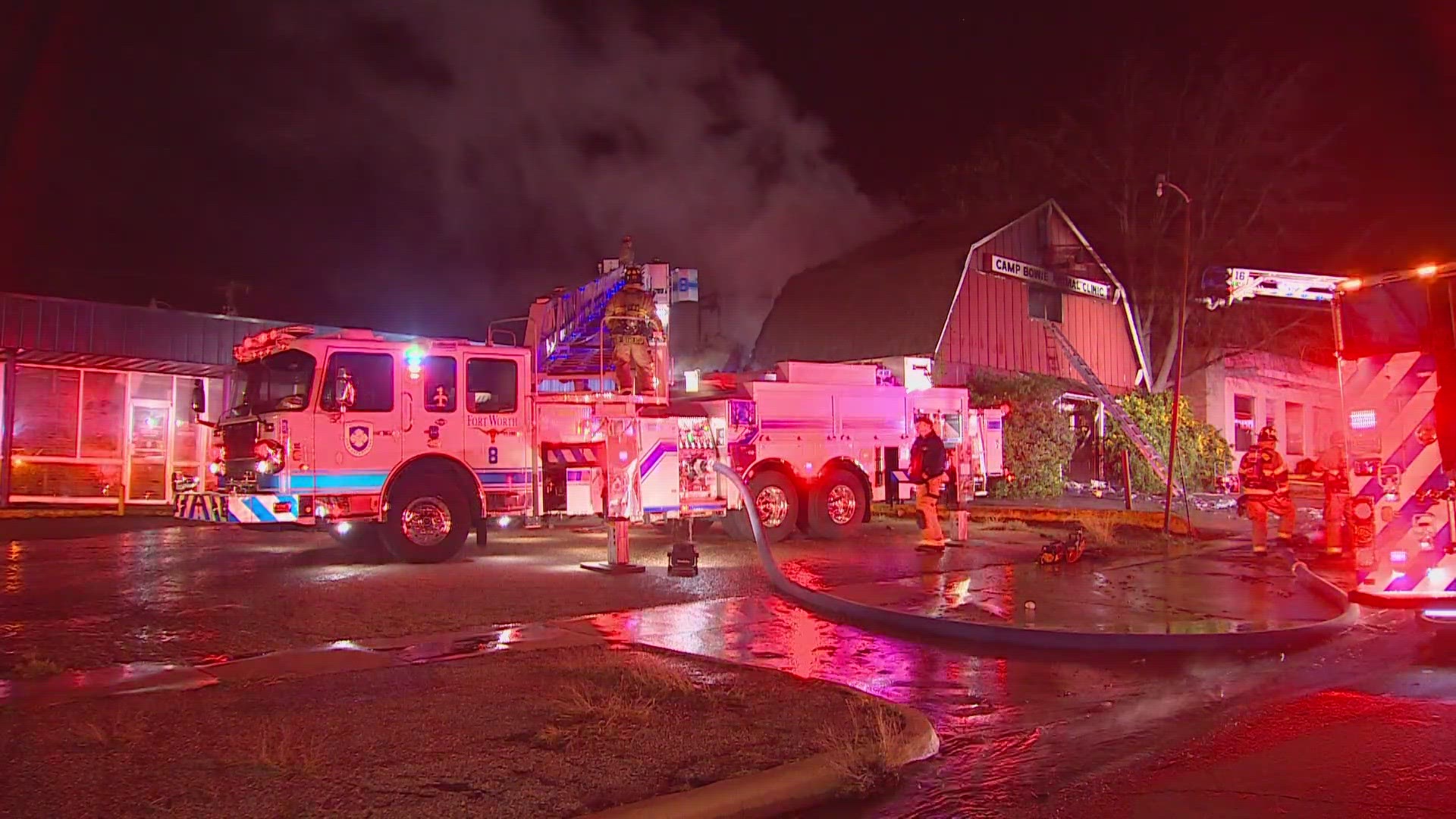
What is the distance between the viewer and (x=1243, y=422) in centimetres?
3166

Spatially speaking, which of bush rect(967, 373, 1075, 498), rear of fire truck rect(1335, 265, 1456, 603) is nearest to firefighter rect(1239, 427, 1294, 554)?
rear of fire truck rect(1335, 265, 1456, 603)

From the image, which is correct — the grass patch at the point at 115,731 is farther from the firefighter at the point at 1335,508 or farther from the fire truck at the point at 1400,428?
the firefighter at the point at 1335,508

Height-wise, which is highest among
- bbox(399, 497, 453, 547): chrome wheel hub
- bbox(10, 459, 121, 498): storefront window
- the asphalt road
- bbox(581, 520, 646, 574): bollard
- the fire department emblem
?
the fire department emblem

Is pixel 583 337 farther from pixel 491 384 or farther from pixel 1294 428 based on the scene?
pixel 1294 428

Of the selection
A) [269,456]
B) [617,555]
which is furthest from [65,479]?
[617,555]

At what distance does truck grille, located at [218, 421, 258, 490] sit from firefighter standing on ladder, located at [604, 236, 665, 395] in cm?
390

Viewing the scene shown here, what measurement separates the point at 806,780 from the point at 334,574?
7.53 meters

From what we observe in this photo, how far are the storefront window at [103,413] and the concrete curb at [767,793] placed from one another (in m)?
18.3

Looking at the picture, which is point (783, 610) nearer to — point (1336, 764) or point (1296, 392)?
point (1336, 764)

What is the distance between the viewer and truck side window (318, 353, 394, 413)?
11.1m

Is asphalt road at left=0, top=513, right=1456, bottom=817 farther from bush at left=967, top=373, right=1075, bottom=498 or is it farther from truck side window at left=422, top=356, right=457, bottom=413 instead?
bush at left=967, top=373, right=1075, bottom=498

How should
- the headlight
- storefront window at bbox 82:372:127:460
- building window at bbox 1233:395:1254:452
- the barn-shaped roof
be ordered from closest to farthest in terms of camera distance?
the headlight < storefront window at bbox 82:372:127:460 < the barn-shaped roof < building window at bbox 1233:395:1254:452

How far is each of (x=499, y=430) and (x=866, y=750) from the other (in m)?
7.86

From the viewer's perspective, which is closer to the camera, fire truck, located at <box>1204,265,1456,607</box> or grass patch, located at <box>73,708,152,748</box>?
grass patch, located at <box>73,708,152,748</box>
